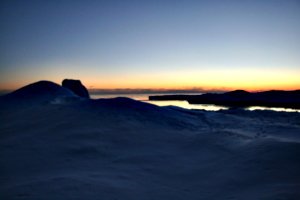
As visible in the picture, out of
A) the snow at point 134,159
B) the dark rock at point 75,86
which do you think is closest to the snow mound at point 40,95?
the snow at point 134,159

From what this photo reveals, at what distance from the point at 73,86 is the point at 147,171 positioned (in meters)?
27.4

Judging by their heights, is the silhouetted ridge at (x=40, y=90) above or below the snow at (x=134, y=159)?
above

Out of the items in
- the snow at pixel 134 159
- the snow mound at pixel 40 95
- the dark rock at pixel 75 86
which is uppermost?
the dark rock at pixel 75 86

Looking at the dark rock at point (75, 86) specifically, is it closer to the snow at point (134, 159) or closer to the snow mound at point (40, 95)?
the snow mound at point (40, 95)

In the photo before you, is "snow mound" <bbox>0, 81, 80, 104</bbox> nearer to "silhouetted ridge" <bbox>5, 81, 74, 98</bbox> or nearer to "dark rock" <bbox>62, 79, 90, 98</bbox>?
"silhouetted ridge" <bbox>5, 81, 74, 98</bbox>

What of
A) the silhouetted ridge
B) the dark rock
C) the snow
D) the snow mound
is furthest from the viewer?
the dark rock

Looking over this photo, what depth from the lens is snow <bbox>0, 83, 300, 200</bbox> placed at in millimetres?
3236

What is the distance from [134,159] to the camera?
5160 mm

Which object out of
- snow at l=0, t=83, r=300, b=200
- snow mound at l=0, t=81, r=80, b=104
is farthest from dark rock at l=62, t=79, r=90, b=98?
snow at l=0, t=83, r=300, b=200

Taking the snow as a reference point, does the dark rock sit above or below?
above

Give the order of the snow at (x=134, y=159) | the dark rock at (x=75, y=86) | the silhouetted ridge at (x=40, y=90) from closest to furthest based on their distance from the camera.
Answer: the snow at (x=134, y=159) < the silhouetted ridge at (x=40, y=90) < the dark rock at (x=75, y=86)

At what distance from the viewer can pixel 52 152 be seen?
5.19 m

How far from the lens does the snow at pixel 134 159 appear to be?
3236mm

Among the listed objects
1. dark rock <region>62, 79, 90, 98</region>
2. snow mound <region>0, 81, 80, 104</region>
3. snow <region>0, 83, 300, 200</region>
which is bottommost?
snow <region>0, 83, 300, 200</region>
